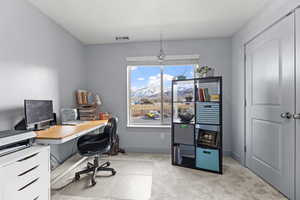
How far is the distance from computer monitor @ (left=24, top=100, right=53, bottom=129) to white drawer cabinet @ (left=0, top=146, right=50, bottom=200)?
49 centimetres

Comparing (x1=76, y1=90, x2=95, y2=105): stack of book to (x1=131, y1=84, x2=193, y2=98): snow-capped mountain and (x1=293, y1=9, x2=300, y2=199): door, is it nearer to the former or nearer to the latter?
(x1=131, y1=84, x2=193, y2=98): snow-capped mountain

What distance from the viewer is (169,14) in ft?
7.79

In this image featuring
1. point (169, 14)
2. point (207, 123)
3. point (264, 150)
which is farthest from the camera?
point (207, 123)

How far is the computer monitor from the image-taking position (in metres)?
1.83

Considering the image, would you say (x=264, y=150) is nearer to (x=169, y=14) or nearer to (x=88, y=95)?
(x=169, y=14)

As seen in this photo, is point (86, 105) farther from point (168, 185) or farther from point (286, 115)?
point (286, 115)

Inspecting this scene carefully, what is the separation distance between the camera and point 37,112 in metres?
2.00

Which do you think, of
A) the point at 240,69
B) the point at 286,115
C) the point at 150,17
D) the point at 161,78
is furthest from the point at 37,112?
the point at 240,69

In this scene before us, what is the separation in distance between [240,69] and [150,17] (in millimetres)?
1795

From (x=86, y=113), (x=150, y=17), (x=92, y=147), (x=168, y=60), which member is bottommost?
(x=92, y=147)

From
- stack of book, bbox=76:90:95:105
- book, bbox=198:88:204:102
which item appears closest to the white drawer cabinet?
stack of book, bbox=76:90:95:105

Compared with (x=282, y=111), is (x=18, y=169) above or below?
below

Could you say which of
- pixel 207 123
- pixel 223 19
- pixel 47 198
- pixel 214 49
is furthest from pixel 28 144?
pixel 214 49

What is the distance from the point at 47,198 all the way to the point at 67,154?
1.45m
